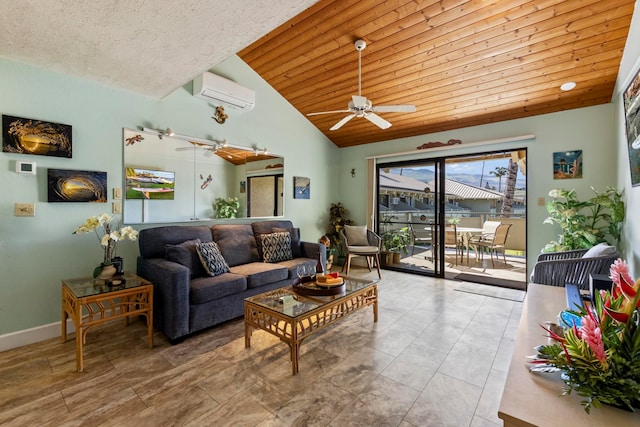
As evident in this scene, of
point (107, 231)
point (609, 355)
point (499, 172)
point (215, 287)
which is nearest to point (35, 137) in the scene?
point (107, 231)

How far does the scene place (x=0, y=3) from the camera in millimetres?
1729

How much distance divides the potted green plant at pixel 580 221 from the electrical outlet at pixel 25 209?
5.54m

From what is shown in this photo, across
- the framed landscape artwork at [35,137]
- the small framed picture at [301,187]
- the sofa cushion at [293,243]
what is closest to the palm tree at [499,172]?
the small framed picture at [301,187]

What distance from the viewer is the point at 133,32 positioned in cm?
204

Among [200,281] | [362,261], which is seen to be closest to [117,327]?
[200,281]

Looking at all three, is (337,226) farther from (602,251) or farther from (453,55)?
(602,251)

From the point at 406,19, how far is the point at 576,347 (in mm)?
3150

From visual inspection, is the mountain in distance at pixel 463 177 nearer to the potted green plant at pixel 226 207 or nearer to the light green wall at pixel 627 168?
the light green wall at pixel 627 168

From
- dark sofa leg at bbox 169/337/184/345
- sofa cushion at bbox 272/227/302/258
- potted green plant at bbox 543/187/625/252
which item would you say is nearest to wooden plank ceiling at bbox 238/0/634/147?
potted green plant at bbox 543/187/625/252

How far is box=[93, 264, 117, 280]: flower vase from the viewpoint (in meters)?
2.50

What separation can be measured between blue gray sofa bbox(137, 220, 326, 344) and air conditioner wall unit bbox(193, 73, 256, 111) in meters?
1.65

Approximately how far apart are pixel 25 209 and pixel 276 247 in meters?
2.46

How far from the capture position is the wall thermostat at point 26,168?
95.7 inches

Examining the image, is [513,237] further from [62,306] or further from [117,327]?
[62,306]
